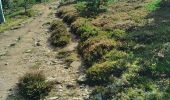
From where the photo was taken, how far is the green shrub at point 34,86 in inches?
813

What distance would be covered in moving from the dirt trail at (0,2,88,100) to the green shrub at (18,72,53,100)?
0.48 meters

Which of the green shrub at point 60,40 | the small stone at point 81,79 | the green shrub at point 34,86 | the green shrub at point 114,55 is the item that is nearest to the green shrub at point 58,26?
the green shrub at point 60,40

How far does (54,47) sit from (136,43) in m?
8.39

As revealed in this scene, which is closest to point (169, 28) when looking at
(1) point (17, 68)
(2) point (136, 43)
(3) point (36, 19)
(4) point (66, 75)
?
(2) point (136, 43)

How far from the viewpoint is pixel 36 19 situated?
5056 centimetres

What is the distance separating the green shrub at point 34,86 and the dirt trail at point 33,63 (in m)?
0.48

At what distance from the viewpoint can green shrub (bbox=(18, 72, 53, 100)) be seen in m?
20.7

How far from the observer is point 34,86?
21047 millimetres

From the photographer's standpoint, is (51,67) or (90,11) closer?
(51,67)

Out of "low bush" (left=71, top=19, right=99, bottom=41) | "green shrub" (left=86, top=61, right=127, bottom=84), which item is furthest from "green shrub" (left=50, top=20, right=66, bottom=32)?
"green shrub" (left=86, top=61, right=127, bottom=84)

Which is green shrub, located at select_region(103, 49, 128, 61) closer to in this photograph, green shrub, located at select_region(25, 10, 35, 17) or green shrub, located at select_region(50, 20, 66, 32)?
green shrub, located at select_region(50, 20, 66, 32)

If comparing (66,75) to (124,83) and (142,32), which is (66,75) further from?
(142,32)

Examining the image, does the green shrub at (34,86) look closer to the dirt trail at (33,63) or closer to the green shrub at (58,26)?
the dirt trail at (33,63)

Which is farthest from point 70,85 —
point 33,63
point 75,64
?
point 33,63
